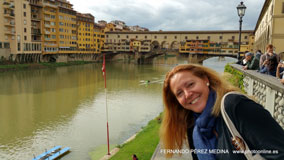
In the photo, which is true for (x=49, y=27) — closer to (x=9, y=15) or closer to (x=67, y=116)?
(x=9, y=15)

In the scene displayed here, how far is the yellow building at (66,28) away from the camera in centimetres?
4319

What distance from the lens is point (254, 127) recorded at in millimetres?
939

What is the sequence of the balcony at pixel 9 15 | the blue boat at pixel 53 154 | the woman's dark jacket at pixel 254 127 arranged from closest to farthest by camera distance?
1. the woman's dark jacket at pixel 254 127
2. the blue boat at pixel 53 154
3. the balcony at pixel 9 15

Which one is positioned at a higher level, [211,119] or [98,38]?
[98,38]

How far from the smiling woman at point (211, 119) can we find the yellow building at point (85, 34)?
167 feet

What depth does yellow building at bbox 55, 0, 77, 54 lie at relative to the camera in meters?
43.2

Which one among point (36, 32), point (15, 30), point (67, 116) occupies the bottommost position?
point (67, 116)

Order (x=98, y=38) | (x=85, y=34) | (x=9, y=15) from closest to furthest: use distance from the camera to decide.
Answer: (x=9, y=15) < (x=85, y=34) < (x=98, y=38)

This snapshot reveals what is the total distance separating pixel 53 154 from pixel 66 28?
1570 inches

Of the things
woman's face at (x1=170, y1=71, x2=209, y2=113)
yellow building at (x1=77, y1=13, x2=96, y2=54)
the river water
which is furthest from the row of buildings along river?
woman's face at (x1=170, y1=71, x2=209, y2=113)

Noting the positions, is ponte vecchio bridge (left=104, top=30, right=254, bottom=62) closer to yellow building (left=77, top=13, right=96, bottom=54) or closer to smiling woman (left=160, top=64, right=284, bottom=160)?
yellow building (left=77, top=13, right=96, bottom=54)

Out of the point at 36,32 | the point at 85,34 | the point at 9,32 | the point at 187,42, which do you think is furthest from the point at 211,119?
the point at 85,34

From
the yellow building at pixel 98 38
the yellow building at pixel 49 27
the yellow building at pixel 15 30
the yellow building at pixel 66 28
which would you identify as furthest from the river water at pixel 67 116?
the yellow building at pixel 98 38

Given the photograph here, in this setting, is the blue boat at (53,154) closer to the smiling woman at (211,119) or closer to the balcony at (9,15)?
the smiling woman at (211,119)
